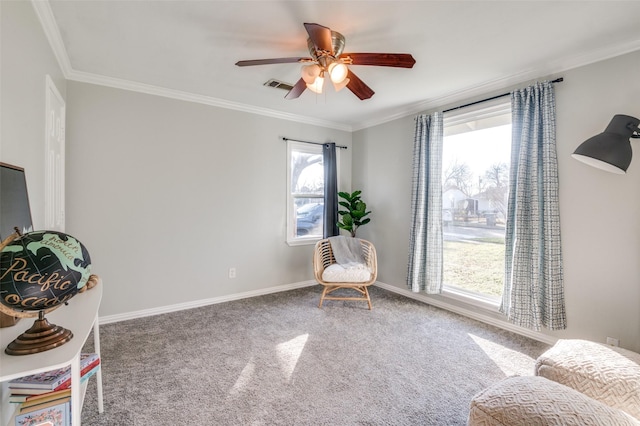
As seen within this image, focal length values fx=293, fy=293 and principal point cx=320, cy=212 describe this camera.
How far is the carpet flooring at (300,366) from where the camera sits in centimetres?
176

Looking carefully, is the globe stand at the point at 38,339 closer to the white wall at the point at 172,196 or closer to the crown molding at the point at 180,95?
the white wall at the point at 172,196

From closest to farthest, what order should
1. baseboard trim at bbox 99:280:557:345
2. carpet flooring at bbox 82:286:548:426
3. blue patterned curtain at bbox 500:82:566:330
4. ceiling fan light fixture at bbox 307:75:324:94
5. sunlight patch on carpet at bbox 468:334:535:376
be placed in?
1. carpet flooring at bbox 82:286:548:426
2. ceiling fan light fixture at bbox 307:75:324:94
3. sunlight patch on carpet at bbox 468:334:535:376
4. blue patterned curtain at bbox 500:82:566:330
5. baseboard trim at bbox 99:280:557:345

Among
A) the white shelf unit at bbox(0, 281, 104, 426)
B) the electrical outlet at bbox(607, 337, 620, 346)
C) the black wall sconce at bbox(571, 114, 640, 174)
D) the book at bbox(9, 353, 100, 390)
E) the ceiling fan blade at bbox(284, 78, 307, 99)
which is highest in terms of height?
the ceiling fan blade at bbox(284, 78, 307, 99)

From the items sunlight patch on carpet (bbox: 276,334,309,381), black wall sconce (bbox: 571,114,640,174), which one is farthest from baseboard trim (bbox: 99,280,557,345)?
→ black wall sconce (bbox: 571,114,640,174)

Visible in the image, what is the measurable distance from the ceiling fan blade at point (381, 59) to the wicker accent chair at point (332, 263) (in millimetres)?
2248

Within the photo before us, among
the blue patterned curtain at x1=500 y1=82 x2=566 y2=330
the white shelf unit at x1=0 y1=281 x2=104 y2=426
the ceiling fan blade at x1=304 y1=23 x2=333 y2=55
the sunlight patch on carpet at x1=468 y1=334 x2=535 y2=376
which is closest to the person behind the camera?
the white shelf unit at x1=0 y1=281 x2=104 y2=426

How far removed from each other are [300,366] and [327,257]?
1784 millimetres

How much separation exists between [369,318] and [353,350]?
71 centimetres

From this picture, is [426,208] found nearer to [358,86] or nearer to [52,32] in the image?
[358,86]

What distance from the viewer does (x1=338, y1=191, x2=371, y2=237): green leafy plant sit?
4113mm

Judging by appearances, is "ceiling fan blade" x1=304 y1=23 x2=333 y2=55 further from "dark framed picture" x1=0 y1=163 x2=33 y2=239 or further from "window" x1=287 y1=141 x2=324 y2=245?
"window" x1=287 y1=141 x2=324 y2=245

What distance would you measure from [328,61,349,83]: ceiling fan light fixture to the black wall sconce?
1.65m

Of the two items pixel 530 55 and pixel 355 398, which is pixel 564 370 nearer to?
pixel 355 398

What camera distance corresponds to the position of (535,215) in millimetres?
2576
